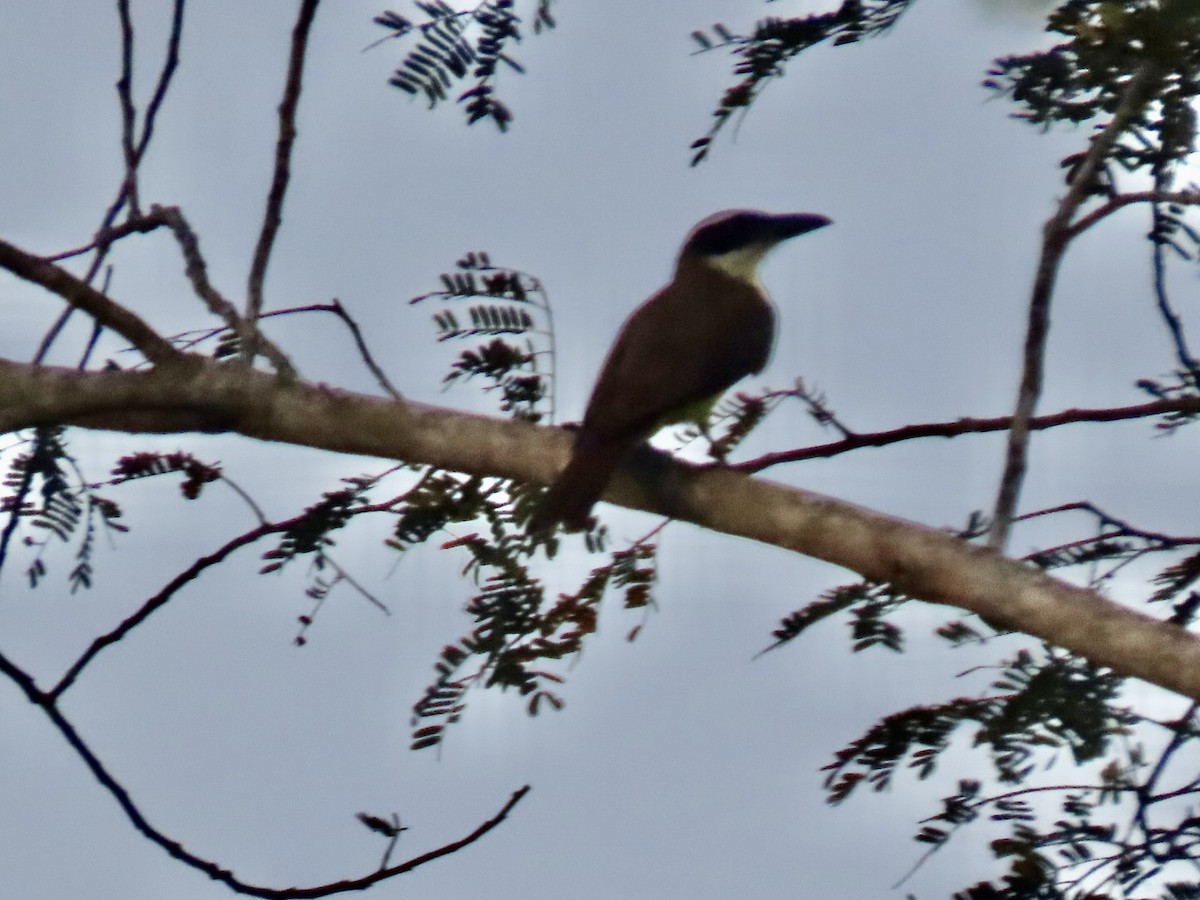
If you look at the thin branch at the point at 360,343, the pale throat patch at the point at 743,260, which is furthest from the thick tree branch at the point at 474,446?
the pale throat patch at the point at 743,260

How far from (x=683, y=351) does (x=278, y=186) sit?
1.21 meters

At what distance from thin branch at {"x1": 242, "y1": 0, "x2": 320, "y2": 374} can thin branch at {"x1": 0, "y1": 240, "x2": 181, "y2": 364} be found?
17 centimetres

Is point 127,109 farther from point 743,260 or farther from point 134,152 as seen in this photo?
point 743,260

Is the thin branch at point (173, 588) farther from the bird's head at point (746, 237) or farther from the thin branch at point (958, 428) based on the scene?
the bird's head at point (746, 237)

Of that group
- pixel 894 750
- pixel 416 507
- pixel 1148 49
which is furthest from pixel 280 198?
pixel 1148 49

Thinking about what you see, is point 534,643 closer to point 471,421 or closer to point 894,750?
point 471,421

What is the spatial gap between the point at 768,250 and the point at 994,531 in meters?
2.31

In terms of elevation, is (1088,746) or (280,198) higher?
(280,198)

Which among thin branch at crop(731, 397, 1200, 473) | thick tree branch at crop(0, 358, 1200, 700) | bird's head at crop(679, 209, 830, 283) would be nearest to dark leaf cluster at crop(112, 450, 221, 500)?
thick tree branch at crop(0, 358, 1200, 700)

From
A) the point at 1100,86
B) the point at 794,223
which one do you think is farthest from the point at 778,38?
the point at 794,223

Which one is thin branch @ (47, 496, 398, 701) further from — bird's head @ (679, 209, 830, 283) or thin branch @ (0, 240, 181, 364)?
bird's head @ (679, 209, 830, 283)

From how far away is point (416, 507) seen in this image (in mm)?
3074

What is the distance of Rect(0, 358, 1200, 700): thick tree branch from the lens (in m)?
2.87

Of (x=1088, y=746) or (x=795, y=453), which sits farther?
(x=795, y=453)
